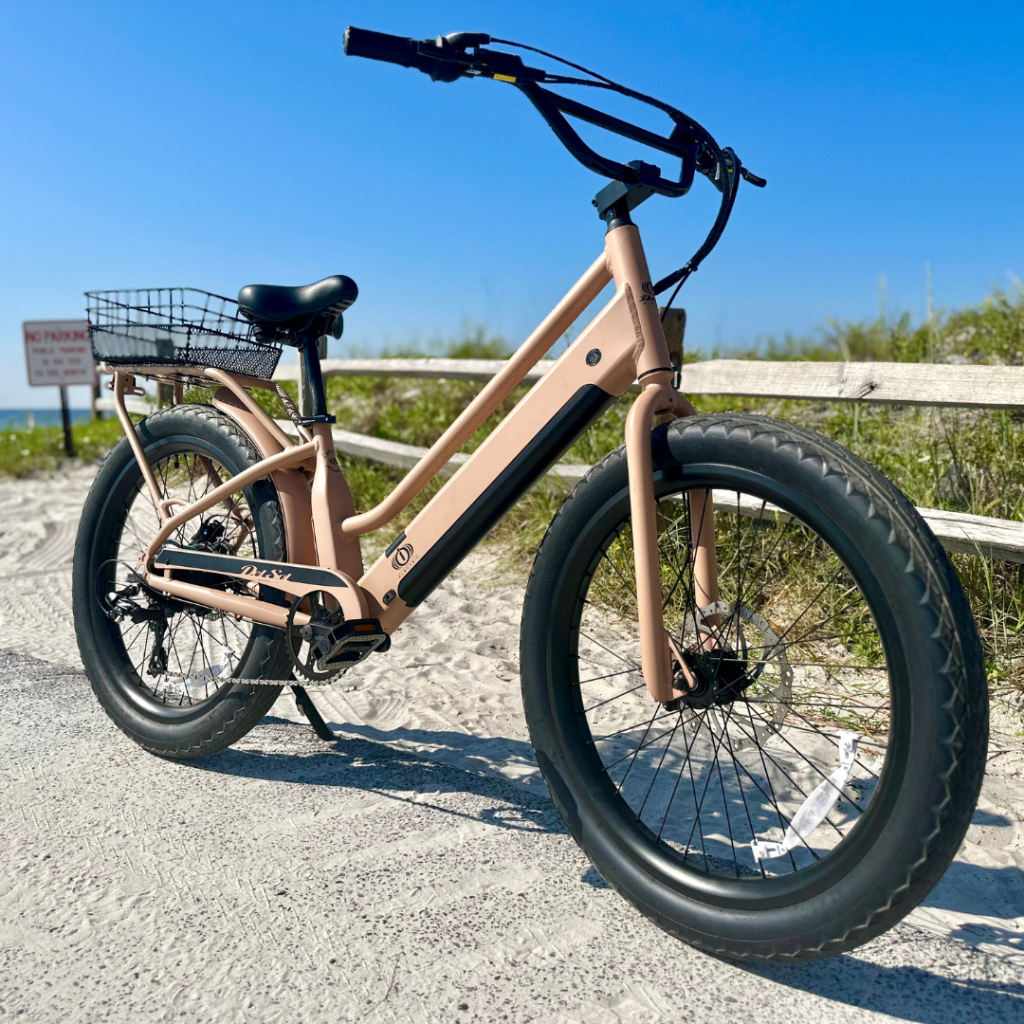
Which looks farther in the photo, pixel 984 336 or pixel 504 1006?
pixel 984 336

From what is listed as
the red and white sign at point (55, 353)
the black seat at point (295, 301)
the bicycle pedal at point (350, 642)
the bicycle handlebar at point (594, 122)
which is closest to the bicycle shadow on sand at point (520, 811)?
the bicycle pedal at point (350, 642)

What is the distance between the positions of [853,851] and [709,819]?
0.83m

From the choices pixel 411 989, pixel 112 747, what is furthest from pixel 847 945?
pixel 112 747

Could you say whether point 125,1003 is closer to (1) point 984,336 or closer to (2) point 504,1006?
(2) point 504,1006

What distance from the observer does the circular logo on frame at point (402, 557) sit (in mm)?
2336

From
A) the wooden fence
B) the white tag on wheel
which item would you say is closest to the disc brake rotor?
the white tag on wheel

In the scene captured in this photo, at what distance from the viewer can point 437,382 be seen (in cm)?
810

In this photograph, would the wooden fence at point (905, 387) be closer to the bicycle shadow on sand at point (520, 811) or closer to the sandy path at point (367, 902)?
the sandy path at point (367, 902)

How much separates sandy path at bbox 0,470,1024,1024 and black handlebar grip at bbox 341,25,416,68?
180 centimetres

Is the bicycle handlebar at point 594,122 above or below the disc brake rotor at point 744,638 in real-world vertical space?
above

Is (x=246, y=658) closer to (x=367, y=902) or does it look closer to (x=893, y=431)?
(x=367, y=902)

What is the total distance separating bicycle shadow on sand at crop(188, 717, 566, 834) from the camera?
7.91ft

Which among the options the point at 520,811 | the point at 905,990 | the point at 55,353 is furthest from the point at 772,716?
the point at 55,353

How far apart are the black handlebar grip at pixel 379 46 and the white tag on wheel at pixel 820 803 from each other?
163 centimetres
